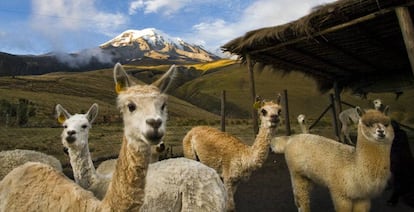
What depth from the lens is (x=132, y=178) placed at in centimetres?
222

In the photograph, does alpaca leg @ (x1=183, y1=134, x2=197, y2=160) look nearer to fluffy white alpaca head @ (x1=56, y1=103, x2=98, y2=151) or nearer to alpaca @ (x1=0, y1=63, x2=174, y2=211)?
fluffy white alpaca head @ (x1=56, y1=103, x2=98, y2=151)

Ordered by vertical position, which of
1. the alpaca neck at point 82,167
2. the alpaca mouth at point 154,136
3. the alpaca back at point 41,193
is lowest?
the alpaca neck at point 82,167

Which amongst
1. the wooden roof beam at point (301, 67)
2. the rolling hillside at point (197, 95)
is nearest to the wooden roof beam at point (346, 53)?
the wooden roof beam at point (301, 67)

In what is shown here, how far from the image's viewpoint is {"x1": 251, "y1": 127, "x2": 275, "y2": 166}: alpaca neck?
5.25 m

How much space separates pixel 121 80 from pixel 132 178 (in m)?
0.71

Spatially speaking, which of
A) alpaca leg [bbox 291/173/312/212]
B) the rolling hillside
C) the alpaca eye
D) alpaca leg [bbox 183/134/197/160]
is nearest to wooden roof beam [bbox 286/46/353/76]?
alpaca leg [bbox 183/134/197/160]

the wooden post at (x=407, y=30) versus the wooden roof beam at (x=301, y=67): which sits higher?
the wooden post at (x=407, y=30)

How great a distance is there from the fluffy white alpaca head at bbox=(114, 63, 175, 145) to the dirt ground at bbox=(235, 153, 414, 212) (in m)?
4.18

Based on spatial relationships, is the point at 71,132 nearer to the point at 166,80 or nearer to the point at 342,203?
the point at 166,80

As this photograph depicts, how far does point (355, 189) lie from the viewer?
14.0 feet

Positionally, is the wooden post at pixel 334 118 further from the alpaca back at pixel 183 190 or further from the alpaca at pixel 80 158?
the alpaca at pixel 80 158

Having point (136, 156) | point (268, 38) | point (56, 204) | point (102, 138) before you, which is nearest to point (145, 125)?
point (136, 156)

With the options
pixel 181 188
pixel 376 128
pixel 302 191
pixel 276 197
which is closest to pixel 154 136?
pixel 181 188

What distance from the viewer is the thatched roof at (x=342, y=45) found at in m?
5.66
